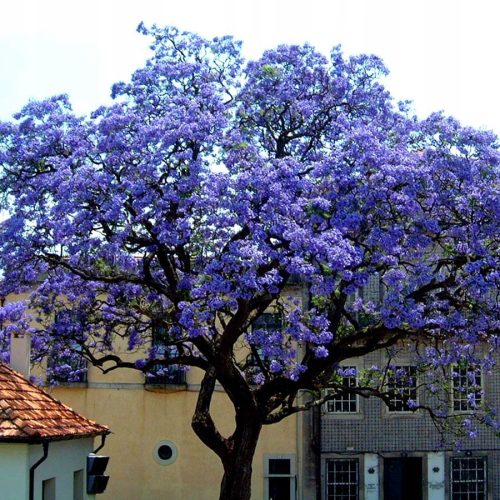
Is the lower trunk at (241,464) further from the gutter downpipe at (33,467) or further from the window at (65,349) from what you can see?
the gutter downpipe at (33,467)

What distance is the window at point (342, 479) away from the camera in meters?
28.4

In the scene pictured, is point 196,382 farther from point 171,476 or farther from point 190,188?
point 190,188

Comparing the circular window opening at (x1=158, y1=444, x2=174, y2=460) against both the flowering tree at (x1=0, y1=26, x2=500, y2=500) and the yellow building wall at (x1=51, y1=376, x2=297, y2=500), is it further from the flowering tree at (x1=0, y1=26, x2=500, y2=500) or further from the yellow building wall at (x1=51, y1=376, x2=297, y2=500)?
the flowering tree at (x1=0, y1=26, x2=500, y2=500)

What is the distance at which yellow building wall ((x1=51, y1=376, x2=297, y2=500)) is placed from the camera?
1102 inches

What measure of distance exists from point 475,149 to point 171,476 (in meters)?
14.9

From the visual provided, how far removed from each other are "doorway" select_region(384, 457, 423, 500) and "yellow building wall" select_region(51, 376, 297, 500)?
2756 mm

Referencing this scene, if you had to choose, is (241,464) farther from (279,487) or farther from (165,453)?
(165,453)

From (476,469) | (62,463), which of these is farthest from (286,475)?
(62,463)

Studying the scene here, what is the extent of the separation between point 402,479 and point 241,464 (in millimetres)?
11697

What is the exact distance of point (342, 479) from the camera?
28.5m

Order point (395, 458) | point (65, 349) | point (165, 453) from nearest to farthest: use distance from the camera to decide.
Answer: point (65, 349) → point (165, 453) → point (395, 458)

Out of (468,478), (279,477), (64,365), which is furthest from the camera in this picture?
(468,478)

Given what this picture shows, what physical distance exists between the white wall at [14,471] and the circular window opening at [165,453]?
14.1m

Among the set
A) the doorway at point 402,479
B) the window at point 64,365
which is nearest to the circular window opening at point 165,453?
the window at point 64,365
